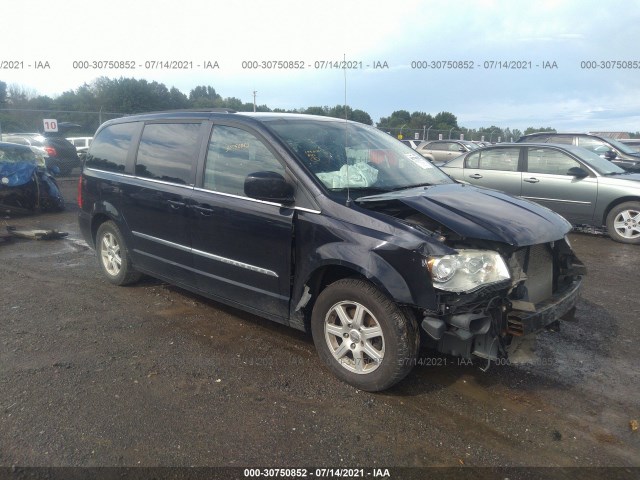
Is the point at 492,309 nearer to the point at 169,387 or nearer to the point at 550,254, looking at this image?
the point at 550,254

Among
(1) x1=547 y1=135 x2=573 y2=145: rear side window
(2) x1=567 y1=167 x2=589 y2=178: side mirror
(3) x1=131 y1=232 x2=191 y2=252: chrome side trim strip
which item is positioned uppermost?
(1) x1=547 y1=135 x2=573 y2=145: rear side window

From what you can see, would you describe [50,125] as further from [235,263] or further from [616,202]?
[616,202]

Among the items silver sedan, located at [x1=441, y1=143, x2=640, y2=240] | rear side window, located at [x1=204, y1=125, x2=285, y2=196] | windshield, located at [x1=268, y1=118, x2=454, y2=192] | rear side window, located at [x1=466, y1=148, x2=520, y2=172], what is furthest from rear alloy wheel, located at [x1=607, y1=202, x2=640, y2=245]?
rear side window, located at [x1=204, y1=125, x2=285, y2=196]

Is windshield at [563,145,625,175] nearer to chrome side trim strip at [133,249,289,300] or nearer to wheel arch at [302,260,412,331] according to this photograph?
wheel arch at [302,260,412,331]

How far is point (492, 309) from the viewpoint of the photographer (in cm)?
307

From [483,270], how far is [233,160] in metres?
2.16

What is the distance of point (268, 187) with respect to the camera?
11.3ft

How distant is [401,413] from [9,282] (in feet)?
16.1

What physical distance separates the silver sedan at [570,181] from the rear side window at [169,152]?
6561 mm

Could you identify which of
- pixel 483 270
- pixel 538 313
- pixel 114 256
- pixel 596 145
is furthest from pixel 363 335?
pixel 596 145

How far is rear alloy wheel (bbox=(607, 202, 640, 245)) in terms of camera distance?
7.83 m

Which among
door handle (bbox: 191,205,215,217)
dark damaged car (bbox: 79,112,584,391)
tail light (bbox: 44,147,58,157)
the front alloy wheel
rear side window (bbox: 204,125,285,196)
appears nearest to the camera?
dark damaged car (bbox: 79,112,584,391)

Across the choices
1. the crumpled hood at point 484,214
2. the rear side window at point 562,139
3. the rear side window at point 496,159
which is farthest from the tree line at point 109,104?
the crumpled hood at point 484,214

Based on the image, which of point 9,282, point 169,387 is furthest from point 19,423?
point 9,282
